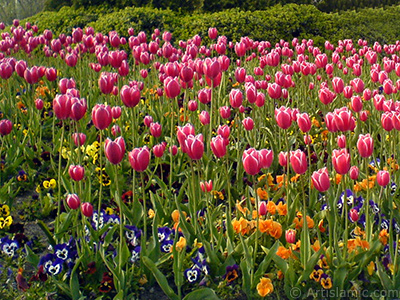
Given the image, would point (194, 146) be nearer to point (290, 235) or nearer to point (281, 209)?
point (290, 235)

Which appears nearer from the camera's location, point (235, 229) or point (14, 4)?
point (235, 229)

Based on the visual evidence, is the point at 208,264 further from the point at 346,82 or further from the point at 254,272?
the point at 346,82

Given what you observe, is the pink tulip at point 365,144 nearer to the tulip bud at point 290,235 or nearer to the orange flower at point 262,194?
the tulip bud at point 290,235

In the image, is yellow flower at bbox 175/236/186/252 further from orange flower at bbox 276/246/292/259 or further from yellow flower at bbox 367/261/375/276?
yellow flower at bbox 367/261/375/276

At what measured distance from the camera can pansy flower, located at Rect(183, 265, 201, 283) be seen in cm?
234

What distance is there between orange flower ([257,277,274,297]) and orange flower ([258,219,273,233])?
0.99 ft

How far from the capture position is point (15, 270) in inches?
98.5

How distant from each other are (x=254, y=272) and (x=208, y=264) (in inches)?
9.7

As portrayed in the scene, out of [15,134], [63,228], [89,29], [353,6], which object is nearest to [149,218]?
[63,228]

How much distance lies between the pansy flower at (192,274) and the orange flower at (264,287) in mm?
335

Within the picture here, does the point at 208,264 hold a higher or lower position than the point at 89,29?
lower

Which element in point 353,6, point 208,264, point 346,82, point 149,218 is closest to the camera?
point 208,264

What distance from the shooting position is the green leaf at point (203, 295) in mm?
2135

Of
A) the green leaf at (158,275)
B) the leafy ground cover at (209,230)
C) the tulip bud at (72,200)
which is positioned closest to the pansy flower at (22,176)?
the leafy ground cover at (209,230)
